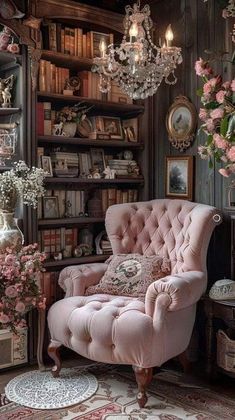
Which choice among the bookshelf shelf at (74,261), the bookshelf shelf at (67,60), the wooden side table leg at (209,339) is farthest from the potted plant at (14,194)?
the wooden side table leg at (209,339)

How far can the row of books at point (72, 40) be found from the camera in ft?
12.2

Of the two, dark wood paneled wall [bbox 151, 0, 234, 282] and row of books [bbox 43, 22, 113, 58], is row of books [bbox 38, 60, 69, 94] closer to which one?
row of books [bbox 43, 22, 113, 58]

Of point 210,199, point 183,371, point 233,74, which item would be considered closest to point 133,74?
point 233,74

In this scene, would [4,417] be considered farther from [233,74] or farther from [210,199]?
[233,74]

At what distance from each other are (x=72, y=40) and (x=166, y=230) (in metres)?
1.65

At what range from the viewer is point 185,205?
360 centimetres

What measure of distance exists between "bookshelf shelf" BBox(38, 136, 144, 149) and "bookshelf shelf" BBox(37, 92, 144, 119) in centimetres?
28

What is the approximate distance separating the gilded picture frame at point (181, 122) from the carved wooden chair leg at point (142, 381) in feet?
6.00

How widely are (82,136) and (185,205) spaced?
105 cm

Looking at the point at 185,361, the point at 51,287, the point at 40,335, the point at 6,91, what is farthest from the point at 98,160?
the point at 185,361

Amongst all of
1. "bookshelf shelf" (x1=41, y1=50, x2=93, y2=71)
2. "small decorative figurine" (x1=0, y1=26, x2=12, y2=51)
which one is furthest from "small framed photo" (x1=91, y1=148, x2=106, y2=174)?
"small decorative figurine" (x1=0, y1=26, x2=12, y2=51)

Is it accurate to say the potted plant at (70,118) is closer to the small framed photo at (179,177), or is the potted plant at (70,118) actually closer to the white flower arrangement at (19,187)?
the white flower arrangement at (19,187)

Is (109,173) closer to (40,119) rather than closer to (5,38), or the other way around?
(40,119)

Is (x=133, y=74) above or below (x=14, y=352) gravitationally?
above
